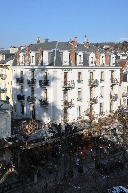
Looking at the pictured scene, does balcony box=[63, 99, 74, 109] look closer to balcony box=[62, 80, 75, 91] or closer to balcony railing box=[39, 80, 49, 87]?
balcony box=[62, 80, 75, 91]

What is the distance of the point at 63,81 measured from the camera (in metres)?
37.1

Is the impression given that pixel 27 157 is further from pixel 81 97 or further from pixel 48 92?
pixel 81 97

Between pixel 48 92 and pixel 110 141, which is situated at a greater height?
pixel 48 92

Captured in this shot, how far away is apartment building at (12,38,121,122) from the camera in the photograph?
3700cm

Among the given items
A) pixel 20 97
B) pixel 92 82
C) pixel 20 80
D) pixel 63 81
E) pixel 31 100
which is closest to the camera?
pixel 63 81

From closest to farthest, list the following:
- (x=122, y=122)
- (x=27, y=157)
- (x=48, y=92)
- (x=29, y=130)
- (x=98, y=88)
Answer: (x=27, y=157)
(x=122, y=122)
(x=29, y=130)
(x=48, y=92)
(x=98, y=88)

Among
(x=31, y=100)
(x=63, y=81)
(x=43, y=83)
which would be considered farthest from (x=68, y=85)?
(x=31, y=100)

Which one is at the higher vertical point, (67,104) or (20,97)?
(20,97)

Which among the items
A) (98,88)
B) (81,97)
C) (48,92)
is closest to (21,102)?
(48,92)

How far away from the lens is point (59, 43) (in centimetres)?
3966

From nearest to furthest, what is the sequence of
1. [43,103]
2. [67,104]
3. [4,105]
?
[4,105]
[43,103]
[67,104]

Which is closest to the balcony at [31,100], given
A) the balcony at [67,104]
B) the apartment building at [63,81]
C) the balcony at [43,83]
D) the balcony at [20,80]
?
the apartment building at [63,81]

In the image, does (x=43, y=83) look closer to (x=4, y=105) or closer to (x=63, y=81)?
(x=63, y=81)

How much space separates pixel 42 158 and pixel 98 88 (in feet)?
62.3
